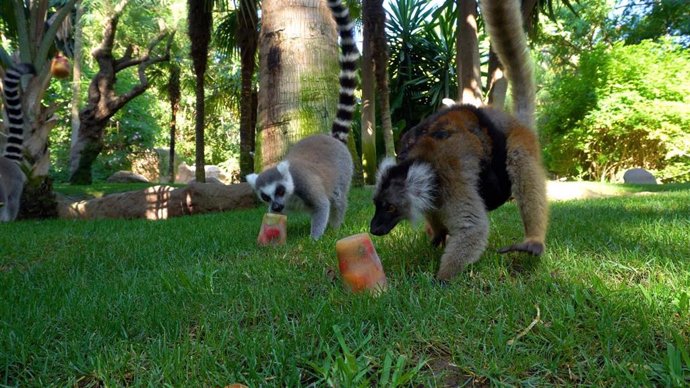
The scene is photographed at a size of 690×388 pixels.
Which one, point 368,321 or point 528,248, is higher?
point 528,248

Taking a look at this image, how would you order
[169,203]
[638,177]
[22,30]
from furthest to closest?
[638,177]
[169,203]
[22,30]

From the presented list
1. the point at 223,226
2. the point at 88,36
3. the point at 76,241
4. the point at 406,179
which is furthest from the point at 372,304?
the point at 88,36

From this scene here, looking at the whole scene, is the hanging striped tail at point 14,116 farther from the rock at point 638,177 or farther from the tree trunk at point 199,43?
the rock at point 638,177

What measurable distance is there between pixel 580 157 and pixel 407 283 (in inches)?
698

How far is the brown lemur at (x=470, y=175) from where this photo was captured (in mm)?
3092

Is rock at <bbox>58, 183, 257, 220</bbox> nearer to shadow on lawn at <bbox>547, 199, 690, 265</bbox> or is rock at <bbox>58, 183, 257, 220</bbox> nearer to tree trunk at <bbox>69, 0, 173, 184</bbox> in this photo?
shadow on lawn at <bbox>547, 199, 690, 265</bbox>

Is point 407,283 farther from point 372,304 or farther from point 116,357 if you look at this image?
point 116,357

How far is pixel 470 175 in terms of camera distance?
3158 millimetres

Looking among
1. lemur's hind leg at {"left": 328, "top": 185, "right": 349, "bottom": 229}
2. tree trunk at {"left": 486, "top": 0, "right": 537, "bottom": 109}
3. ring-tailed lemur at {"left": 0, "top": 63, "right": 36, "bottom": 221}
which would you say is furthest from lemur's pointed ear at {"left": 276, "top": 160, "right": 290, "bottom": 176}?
ring-tailed lemur at {"left": 0, "top": 63, "right": 36, "bottom": 221}

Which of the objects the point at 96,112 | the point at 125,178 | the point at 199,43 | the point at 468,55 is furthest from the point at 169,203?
the point at 125,178

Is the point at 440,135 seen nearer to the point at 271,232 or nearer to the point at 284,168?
the point at 271,232

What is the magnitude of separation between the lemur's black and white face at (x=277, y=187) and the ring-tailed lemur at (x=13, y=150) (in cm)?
621

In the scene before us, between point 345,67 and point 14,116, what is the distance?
701 centimetres

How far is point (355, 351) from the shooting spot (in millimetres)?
2137
